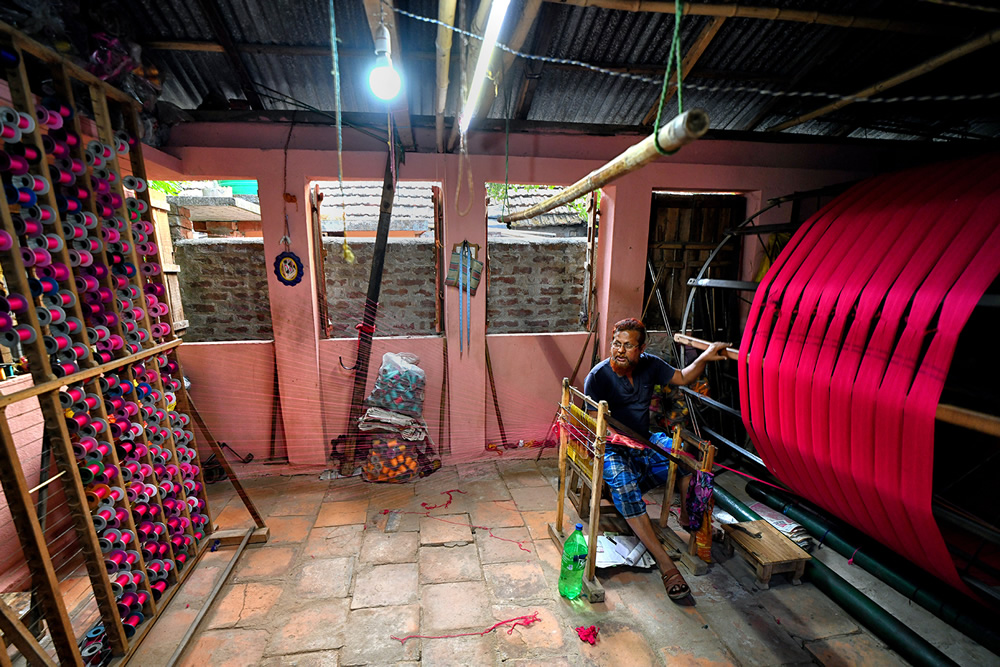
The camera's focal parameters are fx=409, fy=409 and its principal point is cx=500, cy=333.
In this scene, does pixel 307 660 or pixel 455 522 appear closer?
pixel 307 660

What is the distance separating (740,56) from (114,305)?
449 cm

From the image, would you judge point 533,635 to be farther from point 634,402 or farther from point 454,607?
point 634,402

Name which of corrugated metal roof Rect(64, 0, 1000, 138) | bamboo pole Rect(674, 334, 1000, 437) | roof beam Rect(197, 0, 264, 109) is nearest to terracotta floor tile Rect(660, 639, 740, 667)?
bamboo pole Rect(674, 334, 1000, 437)

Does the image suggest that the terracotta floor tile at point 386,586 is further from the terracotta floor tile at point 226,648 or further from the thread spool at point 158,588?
the thread spool at point 158,588

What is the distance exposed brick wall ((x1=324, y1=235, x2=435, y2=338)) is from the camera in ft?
15.6

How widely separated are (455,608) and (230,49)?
3.94m

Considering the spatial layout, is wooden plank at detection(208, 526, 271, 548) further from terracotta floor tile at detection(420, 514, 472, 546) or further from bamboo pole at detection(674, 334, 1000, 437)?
bamboo pole at detection(674, 334, 1000, 437)

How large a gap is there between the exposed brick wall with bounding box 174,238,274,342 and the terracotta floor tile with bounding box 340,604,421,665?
3.25 m

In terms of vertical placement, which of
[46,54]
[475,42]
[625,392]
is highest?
[475,42]

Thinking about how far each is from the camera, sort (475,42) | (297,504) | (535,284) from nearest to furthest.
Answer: (475,42)
(297,504)
(535,284)

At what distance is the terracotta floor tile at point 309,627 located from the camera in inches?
81.2

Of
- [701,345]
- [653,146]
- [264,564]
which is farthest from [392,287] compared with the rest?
[653,146]

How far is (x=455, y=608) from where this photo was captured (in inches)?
90.4

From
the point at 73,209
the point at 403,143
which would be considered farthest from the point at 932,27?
the point at 73,209
